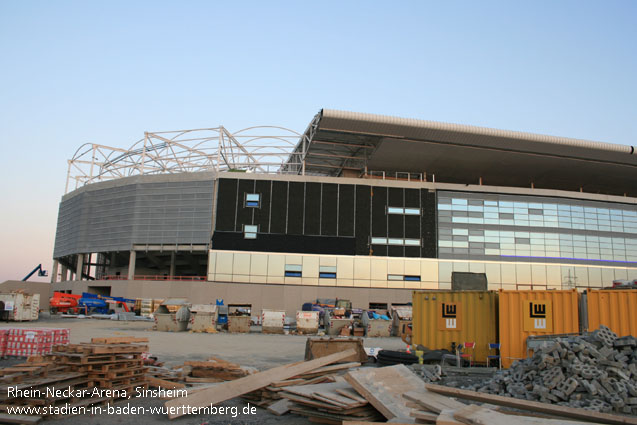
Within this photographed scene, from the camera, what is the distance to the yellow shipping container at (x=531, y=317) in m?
15.4

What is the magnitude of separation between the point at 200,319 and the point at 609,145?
4649 cm

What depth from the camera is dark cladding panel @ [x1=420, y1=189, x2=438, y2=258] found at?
55562 millimetres

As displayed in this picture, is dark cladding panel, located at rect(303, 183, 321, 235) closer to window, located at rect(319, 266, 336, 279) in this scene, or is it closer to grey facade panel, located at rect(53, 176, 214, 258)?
window, located at rect(319, 266, 336, 279)

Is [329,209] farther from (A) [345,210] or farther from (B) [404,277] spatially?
(B) [404,277]

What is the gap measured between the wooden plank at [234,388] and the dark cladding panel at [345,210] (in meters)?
43.1

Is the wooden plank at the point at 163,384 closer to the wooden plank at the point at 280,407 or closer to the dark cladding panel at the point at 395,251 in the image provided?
the wooden plank at the point at 280,407

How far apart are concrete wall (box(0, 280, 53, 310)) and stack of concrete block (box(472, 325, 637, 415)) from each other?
66645 mm

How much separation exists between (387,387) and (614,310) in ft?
28.8

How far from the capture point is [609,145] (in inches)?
2082

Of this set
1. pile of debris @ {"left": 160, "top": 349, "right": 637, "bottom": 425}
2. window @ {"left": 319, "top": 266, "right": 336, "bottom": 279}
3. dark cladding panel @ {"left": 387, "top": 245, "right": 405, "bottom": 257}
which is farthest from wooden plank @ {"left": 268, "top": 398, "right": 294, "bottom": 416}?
dark cladding panel @ {"left": 387, "top": 245, "right": 405, "bottom": 257}

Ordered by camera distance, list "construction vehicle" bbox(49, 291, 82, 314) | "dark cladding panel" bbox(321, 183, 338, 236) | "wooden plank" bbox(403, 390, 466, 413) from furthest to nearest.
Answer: "dark cladding panel" bbox(321, 183, 338, 236), "construction vehicle" bbox(49, 291, 82, 314), "wooden plank" bbox(403, 390, 466, 413)

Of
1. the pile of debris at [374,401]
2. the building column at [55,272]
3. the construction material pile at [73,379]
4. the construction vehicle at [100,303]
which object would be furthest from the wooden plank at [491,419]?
the building column at [55,272]

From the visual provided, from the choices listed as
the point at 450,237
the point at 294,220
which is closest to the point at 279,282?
the point at 294,220

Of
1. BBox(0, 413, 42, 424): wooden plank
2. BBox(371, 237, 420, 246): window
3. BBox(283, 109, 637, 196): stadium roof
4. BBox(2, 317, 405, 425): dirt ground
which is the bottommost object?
BBox(2, 317, 405, 425): dirt ground
